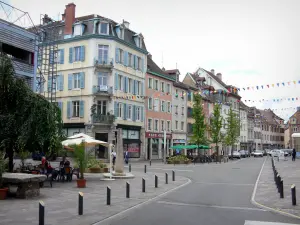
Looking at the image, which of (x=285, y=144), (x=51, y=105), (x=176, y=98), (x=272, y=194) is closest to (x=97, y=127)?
(x=176, y=98)

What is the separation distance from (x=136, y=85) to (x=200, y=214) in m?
36.8

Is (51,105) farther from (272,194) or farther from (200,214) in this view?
(272,194)

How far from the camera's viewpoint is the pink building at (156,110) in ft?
162

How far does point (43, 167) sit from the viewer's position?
1881cm

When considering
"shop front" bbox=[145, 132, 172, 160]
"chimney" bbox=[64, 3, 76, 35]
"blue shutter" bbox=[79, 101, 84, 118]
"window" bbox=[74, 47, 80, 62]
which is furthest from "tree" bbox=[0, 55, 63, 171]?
"shop front" bbox=[145, 132, 172, 160]

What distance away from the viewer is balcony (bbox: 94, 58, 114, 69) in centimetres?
4094

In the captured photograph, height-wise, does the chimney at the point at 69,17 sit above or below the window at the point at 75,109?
above

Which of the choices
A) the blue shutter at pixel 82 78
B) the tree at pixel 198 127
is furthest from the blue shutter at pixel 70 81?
the tree at pixel 198 127

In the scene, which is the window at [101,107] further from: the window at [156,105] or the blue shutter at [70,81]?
the window at [156,105]

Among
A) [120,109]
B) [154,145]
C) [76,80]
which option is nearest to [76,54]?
[76,80]

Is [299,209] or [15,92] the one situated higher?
[15,92]

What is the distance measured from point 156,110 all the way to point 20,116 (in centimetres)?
3569

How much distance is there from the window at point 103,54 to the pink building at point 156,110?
28.5 feet

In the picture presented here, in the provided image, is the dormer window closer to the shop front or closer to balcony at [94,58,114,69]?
balcony at [94,58,114,69]
